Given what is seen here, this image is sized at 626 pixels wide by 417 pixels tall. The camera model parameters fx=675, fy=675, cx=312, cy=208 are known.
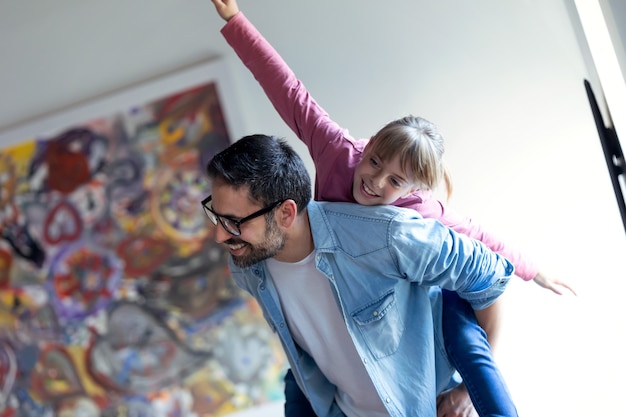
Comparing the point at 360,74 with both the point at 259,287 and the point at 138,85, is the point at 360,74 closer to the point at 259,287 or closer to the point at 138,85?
the point at 138,85

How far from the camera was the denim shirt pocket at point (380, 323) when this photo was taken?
1479 millimetres

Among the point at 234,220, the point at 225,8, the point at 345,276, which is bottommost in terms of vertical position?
the point at 345,276

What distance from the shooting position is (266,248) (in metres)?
1.45

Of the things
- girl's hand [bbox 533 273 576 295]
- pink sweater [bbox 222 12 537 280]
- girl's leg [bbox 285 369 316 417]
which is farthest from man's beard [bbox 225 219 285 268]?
girl's hand [bbox 533 273 576 295]

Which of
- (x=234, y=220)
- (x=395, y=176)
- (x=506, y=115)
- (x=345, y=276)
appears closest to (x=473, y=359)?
(x=345, y=276)

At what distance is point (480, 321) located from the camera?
1523 mm

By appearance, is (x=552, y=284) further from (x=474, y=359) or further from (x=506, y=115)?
(x=506, y=115)

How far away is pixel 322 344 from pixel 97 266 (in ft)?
3.86

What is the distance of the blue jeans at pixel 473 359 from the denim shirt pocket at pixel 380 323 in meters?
0.12

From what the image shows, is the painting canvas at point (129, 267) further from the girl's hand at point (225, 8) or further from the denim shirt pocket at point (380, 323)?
the denim shirt pocket at point (380, 323)

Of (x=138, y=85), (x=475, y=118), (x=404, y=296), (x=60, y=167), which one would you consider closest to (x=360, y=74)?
(x=475, y=118)

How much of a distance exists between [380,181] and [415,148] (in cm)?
10

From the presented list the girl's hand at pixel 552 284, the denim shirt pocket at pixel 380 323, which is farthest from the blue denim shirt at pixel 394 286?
the girl's hand at pixel 552 284

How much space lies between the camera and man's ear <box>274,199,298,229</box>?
4.75 ft
